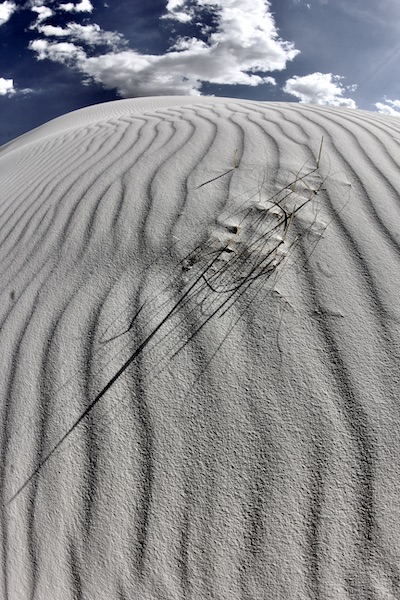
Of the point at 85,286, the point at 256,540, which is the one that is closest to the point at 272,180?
the point at 85,286

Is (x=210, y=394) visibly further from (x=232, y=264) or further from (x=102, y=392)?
(x=232, y=264)

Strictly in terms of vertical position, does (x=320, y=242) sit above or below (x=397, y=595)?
above

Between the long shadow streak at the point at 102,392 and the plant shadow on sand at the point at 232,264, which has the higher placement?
the plant shadow on sand at the point at 232,264

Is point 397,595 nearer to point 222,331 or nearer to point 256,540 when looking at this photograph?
Answer: point 256,540

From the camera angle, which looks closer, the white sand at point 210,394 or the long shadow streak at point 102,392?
the white sand at point 210,394

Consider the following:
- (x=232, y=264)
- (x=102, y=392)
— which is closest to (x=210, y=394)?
(x=102, y=392)

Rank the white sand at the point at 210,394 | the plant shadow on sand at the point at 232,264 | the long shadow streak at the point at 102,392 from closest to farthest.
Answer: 1. the white sand at the point at 210,394
2. the long shadow streak at the point at 102,392
3. the plant shadow on sand at the point at 232,264

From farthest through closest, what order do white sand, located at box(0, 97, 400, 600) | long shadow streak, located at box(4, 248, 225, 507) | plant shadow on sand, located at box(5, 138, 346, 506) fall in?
plant shadow on sand, located at box(5, 138, 346, 506) → long shadow streak, located at box(4, 248, 225, 507) → white sand, located at box(0, 97, 400, 600)
